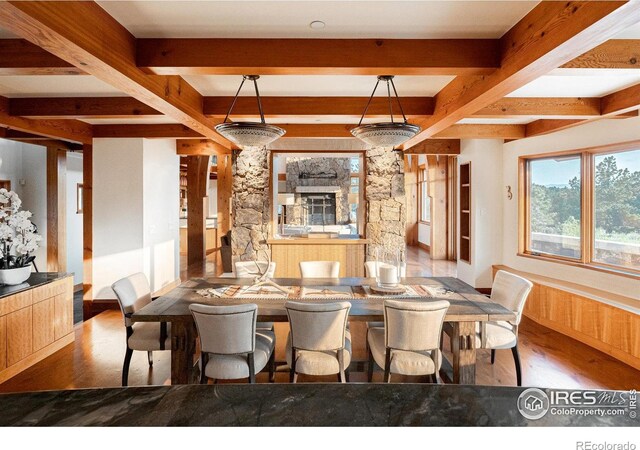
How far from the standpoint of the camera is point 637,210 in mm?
4016

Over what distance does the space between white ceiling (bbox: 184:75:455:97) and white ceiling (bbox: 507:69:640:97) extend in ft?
2.71

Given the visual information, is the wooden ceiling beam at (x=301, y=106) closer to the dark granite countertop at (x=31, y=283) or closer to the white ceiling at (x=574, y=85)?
the white ceiling at (x=574, y=85)

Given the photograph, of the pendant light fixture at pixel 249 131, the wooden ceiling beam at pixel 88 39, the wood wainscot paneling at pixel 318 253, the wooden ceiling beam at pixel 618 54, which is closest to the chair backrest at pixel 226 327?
the pendant light fixture at pixel 249 131

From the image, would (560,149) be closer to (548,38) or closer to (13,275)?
(548,38)

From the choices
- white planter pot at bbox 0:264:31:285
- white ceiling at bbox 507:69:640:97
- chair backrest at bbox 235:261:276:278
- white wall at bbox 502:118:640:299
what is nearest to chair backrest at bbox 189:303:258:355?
chair backrest at bbox 235:261:276:278

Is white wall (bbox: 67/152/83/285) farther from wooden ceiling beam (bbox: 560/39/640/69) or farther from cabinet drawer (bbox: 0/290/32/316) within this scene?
wooden ceiling beam (bbox: 560/39/640/69)

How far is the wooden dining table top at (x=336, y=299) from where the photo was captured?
267cm

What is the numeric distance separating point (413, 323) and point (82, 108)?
3.77 metres

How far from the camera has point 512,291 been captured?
10.8 ft

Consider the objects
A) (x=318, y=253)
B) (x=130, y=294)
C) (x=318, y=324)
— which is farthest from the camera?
(x=318, y=253)

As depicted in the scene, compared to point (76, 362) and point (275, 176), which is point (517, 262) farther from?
point (76, 362)

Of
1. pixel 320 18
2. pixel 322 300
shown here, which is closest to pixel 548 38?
pixel 320 18

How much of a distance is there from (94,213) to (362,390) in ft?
18.0

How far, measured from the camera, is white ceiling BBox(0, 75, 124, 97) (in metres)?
3.36
